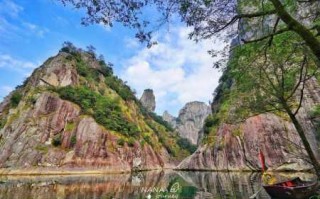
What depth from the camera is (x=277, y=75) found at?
82.1 feet

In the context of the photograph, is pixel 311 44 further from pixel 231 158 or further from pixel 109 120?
pixel 109 120

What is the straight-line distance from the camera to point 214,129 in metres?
95.8

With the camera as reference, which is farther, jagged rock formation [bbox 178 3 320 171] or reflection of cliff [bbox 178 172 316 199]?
jagged rock formation [bbox 178 3 320 171]

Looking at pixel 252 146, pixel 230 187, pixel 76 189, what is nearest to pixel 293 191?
pixel 230 187

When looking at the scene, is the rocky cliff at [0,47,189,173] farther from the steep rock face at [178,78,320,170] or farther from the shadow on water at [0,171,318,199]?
the shadow on water at [0,171,318,199]

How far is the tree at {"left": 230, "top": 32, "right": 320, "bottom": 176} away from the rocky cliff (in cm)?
6219

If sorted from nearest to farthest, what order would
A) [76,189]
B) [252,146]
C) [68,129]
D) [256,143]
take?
1. [76,189]
2. [256,143]
3. [252,146]
4. [68,129]

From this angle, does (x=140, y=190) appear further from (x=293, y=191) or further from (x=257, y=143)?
(x=257, y=143)

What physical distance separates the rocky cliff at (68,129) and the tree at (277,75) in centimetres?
6219

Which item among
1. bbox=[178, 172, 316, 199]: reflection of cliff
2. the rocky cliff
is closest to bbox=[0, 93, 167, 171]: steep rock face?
the rocky cliff

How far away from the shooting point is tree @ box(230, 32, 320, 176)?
56.1 feet

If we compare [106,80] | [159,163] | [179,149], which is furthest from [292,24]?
[179,149]

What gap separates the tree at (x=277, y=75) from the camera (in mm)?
17094

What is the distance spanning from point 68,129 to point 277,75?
74850 millimetres
